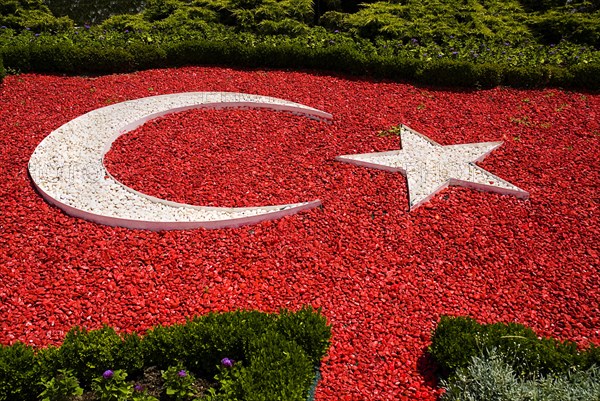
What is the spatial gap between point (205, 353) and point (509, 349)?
3014 millimetres

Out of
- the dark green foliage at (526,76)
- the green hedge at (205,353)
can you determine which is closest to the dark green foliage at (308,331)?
the green hedge at (205,353)

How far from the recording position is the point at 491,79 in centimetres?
1142

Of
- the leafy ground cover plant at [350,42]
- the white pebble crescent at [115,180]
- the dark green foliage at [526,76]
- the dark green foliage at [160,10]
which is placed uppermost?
the dark green foliage at [160,10]

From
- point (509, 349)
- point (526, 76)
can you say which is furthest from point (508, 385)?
point (526, 76)

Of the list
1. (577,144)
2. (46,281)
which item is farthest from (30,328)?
(577,144)

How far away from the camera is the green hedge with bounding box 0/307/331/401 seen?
4910 millimetres

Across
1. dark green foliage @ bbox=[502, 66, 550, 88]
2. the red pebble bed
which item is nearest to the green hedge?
the red pebble bed

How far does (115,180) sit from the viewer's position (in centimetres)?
839

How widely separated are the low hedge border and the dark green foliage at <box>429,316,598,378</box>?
738cm

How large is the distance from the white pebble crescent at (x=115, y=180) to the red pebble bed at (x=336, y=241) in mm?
177

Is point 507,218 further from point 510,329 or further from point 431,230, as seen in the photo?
point 510,329

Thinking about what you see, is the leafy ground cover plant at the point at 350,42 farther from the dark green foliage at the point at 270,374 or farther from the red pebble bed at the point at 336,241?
the dark green foliage at the point at 270,374

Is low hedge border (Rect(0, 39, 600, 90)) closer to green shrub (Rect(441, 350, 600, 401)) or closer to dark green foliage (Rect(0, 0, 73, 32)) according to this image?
dark green foliage (Rect(0, 0, 73, 32))

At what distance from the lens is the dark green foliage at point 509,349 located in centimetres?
508
